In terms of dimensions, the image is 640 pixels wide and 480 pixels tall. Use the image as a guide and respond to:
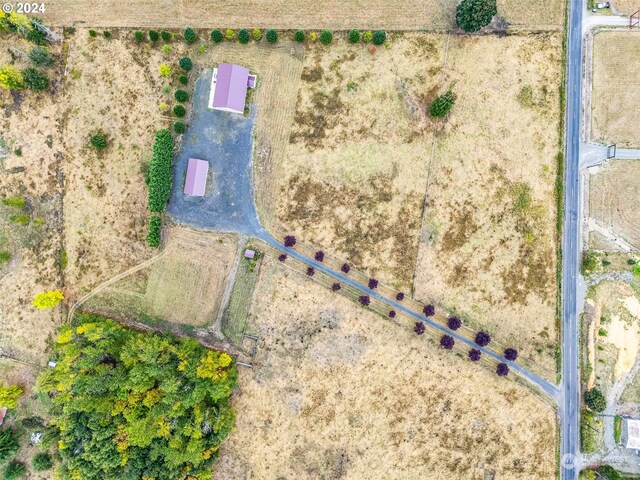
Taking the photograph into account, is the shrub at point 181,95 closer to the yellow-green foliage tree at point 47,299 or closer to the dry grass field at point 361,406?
the dry grass field at point 361,406

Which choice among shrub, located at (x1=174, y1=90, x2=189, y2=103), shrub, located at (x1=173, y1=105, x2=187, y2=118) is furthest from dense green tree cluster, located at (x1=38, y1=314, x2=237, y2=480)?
shrub, located at (x1=174, y1=90, x2=189, y2=103)

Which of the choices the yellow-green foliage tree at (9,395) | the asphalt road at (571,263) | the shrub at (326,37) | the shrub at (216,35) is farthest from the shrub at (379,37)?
the yellow-green foliage tree at (9,395)

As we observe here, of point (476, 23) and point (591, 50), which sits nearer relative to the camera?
point (476, 23)

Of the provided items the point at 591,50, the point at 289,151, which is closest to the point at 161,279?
the point at 289,151

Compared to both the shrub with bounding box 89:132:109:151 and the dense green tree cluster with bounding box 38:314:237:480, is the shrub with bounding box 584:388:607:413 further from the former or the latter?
the shrub with bounding box 89:132:109:151

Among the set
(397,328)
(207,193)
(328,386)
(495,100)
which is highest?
(495,100)

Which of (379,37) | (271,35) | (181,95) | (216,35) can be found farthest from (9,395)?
(379,37)

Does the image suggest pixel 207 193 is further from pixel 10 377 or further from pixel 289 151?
pixel 10 377
